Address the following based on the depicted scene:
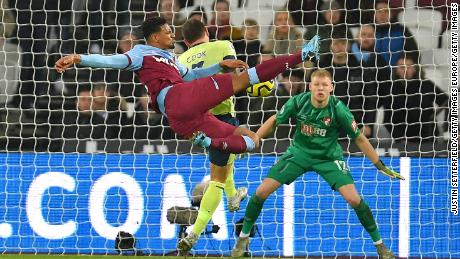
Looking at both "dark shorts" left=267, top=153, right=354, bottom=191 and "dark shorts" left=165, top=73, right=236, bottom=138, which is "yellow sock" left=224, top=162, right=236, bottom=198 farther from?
"dark shorts" left=165, top=73, right=236, bottom=138

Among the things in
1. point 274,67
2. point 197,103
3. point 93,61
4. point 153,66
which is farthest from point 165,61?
point 274,67

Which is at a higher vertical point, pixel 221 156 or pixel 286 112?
pixel 286 112

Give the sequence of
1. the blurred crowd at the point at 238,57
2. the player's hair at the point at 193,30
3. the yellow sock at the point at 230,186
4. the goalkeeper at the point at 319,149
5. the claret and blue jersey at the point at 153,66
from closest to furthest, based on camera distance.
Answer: the claret and blue jersey at the point at 153,66
the goalkeeper at the point at 319,149
the player's hair at the point at 193,30
the yellow sock at the point at 230,186
the blurred crowd at the point at 238,57

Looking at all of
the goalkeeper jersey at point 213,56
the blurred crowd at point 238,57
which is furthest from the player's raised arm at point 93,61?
the blurred crowd at point 238,57

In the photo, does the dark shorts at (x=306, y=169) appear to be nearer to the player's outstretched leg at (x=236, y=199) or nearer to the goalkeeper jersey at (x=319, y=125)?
the goalkeeper jersey at (x=319, y=125)

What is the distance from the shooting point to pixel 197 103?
955cm

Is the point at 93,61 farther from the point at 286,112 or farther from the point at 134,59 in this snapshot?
the point at 286,112

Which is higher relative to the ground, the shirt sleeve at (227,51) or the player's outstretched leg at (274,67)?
the shirt sleeve at (227,51)

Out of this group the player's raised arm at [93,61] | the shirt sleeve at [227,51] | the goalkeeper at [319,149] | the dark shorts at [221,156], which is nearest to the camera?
the player's raised arm at [93,61]

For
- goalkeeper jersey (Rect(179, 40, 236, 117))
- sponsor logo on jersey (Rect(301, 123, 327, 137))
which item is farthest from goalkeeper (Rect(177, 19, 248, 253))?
sponsor logo on jersey (Rect(301, 123, 327, 137))

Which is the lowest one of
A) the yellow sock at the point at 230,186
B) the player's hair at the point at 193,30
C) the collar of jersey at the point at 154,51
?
the yellow sock at the point at 230,186

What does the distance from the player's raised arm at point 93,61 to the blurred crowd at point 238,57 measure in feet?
8.59

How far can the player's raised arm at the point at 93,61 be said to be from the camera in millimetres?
9234

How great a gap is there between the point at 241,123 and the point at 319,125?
212 centimetres
